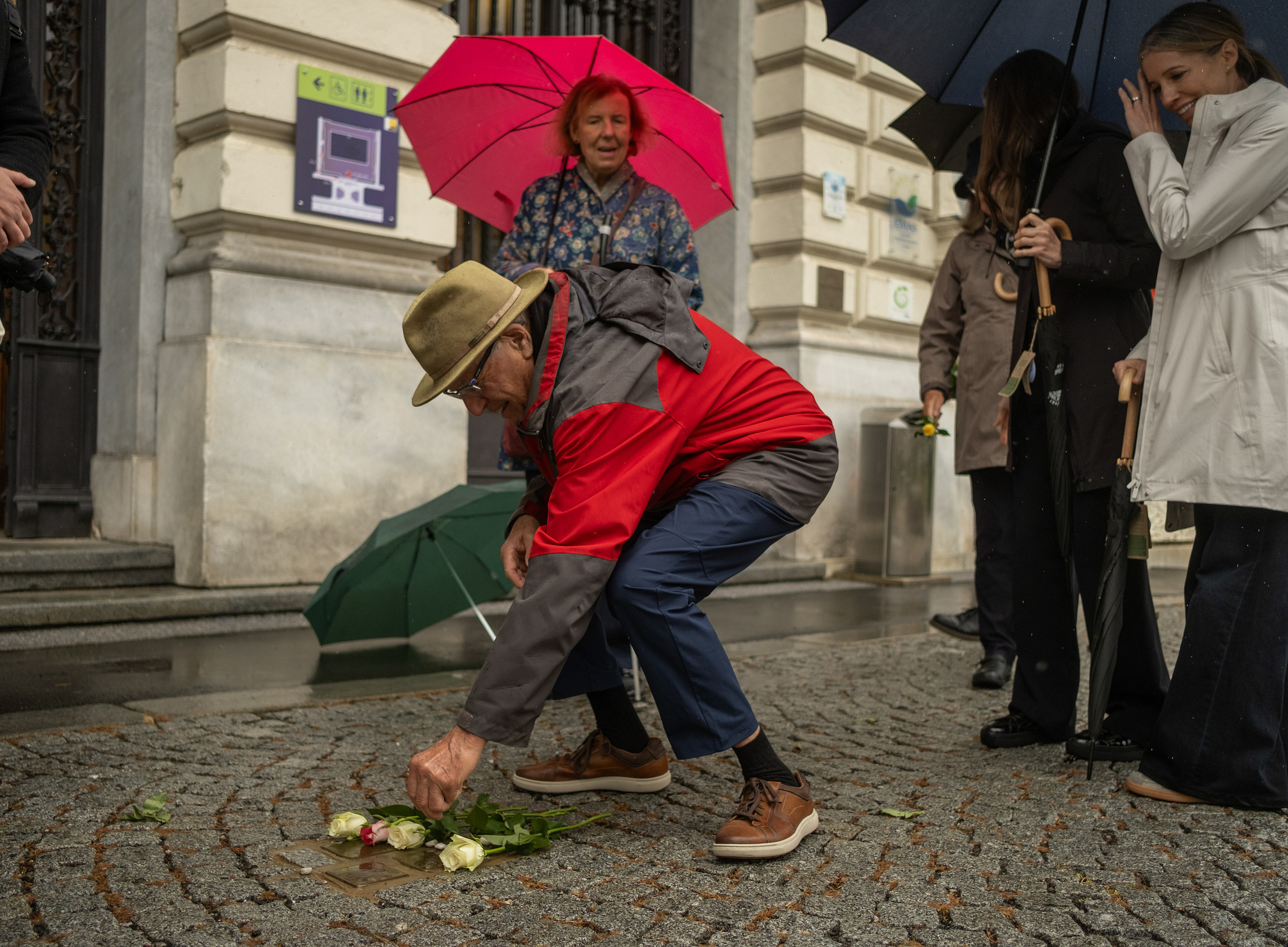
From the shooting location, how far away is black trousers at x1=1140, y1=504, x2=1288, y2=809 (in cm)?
294

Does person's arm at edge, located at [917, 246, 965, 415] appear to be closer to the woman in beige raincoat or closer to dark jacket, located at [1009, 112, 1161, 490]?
dark jacket, located at [1009, 112, 1161, 490]

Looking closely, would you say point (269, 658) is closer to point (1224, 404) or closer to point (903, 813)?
point (903, 813)

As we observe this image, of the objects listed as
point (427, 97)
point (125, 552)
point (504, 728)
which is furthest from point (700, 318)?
point (125, 552)

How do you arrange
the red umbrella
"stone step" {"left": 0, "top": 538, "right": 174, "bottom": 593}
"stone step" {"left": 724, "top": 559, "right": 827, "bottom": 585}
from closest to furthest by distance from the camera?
the red umbrella
"stone step" {"left": 0, "top": 538, "right": 174, "bottom": 593}
"stone step" {"left": 724, "top": 559, "right": 827, "bottom": 585}

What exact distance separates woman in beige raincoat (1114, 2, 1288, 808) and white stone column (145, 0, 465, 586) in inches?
167

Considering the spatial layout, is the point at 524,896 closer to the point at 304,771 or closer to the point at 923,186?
the point at 304,771

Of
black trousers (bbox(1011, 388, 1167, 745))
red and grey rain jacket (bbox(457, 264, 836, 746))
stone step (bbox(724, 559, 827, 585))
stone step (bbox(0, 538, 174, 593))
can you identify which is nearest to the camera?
red and grey rain jacket (bbox(457, 264, 836, 746))

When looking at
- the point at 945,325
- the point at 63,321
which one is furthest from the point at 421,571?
the point at 63,321

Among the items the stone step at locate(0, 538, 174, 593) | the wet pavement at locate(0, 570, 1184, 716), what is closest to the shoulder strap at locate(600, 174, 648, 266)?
the wet pavement at locate(0, 570, 1184, 716)

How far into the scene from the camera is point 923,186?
9766 mm

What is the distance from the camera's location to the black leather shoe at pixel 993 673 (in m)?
4.62

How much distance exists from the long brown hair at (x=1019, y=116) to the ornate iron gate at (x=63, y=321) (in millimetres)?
4889

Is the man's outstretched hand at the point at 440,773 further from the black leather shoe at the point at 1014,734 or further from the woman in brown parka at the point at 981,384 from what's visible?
the woman in brown parka at the point at 981,384

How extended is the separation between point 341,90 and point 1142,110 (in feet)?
14.4
